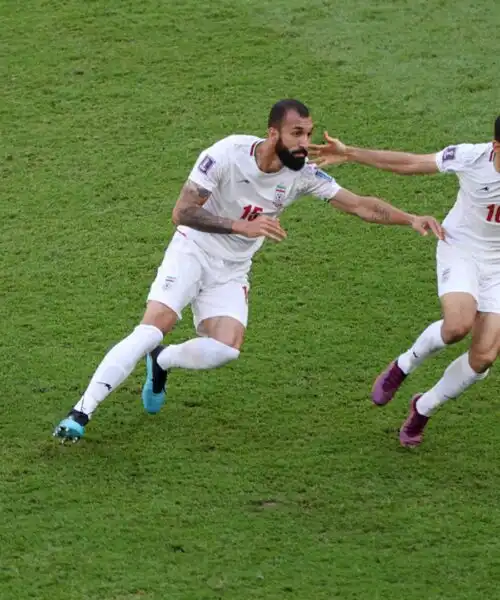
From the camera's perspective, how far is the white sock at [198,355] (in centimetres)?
723

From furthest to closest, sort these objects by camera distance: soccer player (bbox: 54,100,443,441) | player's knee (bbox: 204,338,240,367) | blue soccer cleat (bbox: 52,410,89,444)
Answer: player's knee (bbox: 204,338,240,367)
soccer player (bbox: 54,100,443,441)
blue soccer cleat (bbox: 52,410,89,444)

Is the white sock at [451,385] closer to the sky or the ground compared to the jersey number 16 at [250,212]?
closer to the ground

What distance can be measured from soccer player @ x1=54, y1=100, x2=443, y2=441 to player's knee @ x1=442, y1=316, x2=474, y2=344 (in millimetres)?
468

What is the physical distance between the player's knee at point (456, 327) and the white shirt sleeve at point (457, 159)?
32.4 inches

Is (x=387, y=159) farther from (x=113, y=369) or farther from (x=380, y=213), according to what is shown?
(x=113, y=369)

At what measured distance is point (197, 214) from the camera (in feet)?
23.3

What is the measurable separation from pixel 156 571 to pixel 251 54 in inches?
242

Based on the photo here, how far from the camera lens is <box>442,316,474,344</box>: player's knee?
7035 millimetres

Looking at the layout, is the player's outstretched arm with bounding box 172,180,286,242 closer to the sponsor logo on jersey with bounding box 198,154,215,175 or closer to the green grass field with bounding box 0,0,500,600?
the sponsor logo on jersey with bounding box 198,154,215,175

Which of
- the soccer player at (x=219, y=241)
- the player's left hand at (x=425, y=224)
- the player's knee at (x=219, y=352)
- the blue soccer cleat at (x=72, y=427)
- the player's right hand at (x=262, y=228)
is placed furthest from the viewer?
the player's knee at (x=219, y=352)

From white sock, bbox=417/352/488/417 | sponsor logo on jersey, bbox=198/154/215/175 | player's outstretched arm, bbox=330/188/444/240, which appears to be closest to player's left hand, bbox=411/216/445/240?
player's outstretched arm, bbox=330/188/444/240

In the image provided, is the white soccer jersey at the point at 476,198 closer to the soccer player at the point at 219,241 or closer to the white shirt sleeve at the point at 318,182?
the soccer player at the point at 219,241

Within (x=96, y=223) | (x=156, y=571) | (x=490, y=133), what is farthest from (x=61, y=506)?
(x=490, y=133)

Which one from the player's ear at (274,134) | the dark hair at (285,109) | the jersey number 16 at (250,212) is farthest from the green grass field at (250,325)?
the dark hair at (285,109)
